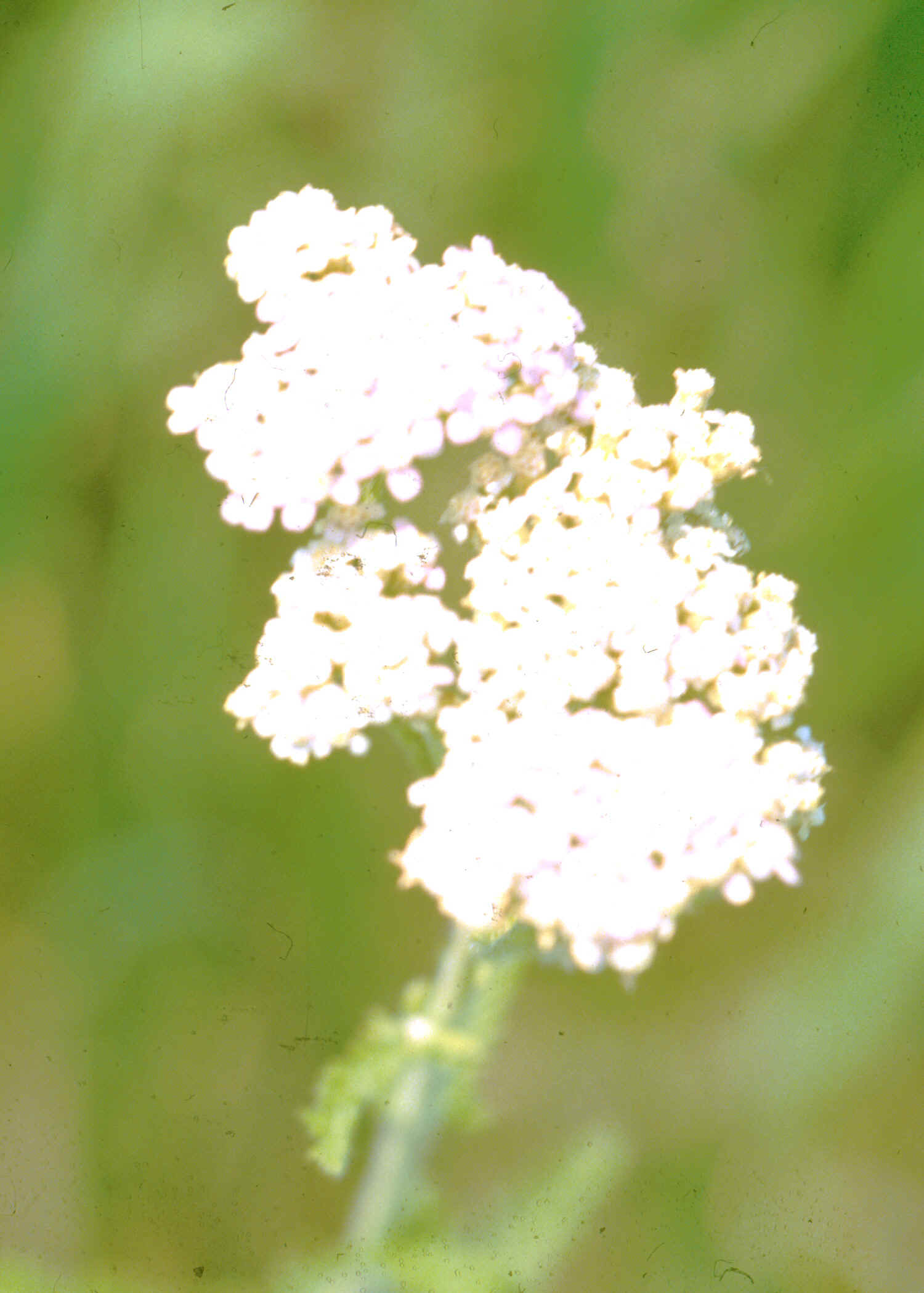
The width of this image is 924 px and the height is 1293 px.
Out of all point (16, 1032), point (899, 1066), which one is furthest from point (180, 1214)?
point (899, 1066)

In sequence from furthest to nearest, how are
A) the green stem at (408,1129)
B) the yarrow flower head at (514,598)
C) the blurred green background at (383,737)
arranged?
the blurred green background at (383,737) → the green stem at (408,1129) → the yarrow flower head at (514,598)

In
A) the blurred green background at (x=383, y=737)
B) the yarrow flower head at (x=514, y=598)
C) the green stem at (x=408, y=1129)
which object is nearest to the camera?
the yarrow flower head at (x=514, y=598)

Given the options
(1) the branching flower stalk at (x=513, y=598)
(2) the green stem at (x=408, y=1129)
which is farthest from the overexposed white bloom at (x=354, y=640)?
(2) the green stem at (x=408, y=1129)

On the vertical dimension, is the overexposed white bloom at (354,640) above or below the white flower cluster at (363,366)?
below

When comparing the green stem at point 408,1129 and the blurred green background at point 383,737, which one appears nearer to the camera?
the green stem at point 408,1129

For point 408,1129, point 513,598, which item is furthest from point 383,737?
point 513,598

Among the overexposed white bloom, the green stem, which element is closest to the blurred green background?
the green stem

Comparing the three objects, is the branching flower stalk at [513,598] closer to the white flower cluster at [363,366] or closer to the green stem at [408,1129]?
the white flower cluster at [363,366]

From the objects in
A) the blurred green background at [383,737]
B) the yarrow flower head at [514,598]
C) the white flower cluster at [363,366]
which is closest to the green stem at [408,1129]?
the blurred green background at [383,737]
